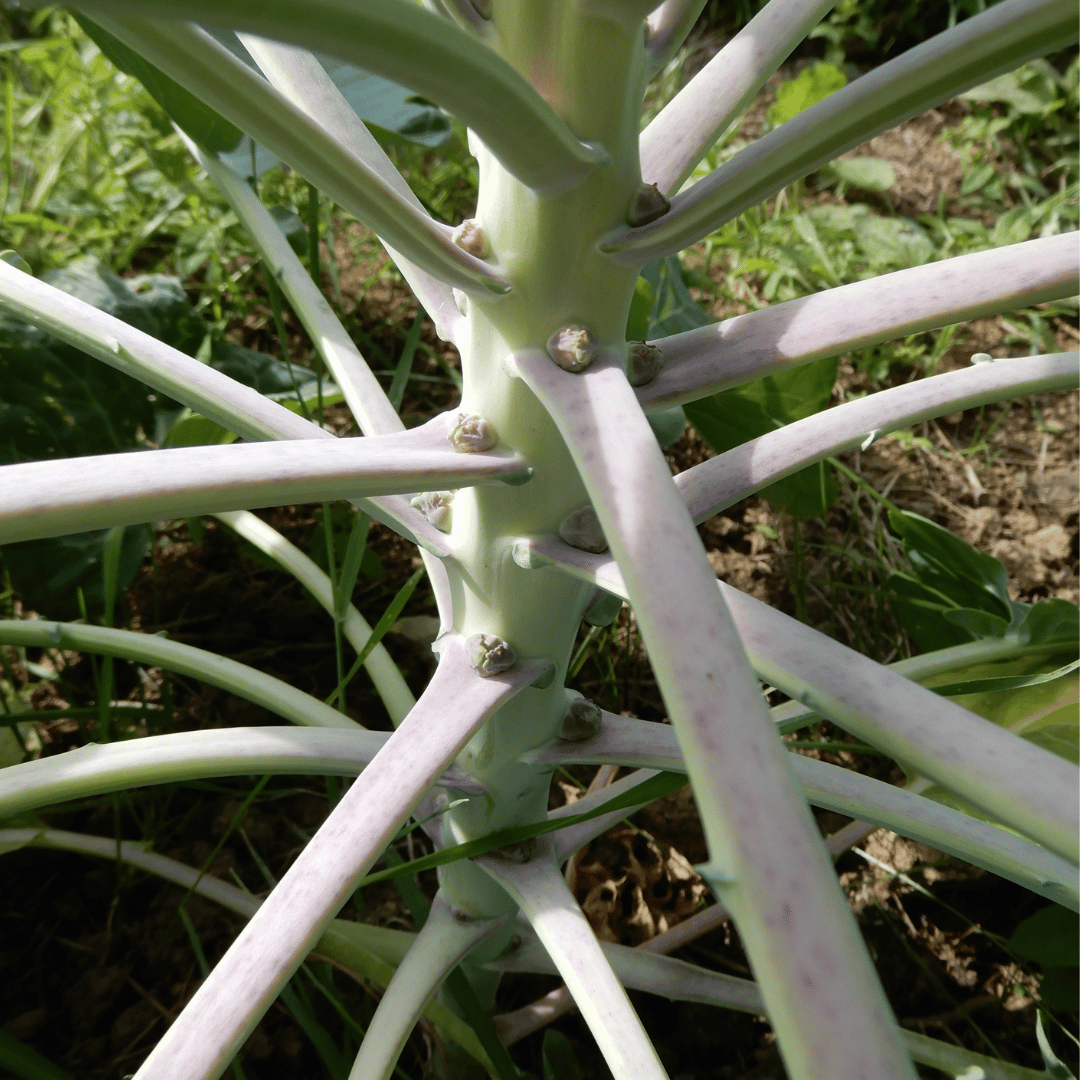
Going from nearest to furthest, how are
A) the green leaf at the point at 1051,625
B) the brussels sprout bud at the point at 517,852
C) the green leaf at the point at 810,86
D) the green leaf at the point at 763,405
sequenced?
the brussels sprout bud at the point at 517,852 → the green leaf at the point at 1051,625 → the green leaf at the point at 763,405 → the green leaf at the point at 810,86

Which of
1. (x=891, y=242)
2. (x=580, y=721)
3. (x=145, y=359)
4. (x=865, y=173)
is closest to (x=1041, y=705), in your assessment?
(x=580, y=721)

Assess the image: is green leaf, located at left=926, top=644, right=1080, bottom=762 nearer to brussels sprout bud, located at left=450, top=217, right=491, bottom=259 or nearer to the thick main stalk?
the thick main stalk

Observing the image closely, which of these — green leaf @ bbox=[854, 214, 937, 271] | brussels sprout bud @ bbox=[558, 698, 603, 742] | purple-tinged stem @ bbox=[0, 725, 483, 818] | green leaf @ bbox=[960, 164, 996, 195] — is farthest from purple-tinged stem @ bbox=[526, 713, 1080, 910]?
green leaf @ bbox=[960, 164, 996, 195]

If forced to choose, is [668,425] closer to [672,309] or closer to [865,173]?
[672,309]

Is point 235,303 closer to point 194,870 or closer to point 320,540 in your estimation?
point 320,540

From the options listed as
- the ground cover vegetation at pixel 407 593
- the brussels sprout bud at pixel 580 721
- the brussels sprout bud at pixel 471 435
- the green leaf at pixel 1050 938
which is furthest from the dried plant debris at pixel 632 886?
the brussels sprout bud at pixel 471 435

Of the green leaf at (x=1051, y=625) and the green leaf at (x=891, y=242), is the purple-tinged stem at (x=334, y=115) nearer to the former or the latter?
the green leaf at (x=1051, y=625)
